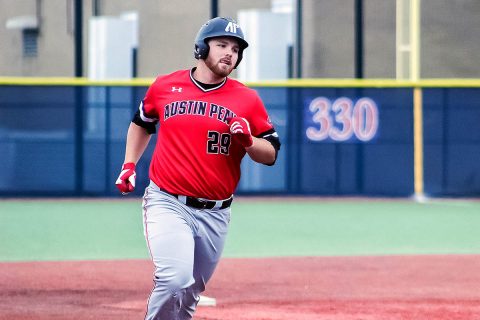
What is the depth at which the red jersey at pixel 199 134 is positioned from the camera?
5.39 meters

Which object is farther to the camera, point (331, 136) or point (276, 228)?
point (331, 136)

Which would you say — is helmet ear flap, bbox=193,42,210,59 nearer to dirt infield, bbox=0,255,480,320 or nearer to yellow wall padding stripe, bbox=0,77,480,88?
dirt infield, bbox=0,255,480,320

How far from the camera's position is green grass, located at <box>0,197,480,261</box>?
1116 cm

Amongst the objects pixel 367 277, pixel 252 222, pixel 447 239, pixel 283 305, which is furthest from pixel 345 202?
pixel 283 305

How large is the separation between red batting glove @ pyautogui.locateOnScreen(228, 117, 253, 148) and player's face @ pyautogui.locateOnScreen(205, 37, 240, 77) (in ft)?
1.00

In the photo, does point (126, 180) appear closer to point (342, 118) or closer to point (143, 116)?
point (143, 116)

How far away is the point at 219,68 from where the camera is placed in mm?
5367

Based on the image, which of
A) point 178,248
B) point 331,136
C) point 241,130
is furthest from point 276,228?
point 241,130

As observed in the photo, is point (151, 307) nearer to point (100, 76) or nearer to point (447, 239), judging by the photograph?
point (447, 239)

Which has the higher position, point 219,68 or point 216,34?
point 216,34

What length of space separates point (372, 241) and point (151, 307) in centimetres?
705

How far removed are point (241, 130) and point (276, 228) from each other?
26.9ft

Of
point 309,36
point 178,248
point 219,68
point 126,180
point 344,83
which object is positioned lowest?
point 178,248

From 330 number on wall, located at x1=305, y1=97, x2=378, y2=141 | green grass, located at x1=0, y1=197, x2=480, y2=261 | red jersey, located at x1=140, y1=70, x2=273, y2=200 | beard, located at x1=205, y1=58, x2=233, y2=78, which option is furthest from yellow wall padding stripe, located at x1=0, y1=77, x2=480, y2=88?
beard, located at x1=205, y1=58, x2=233, y2=78
